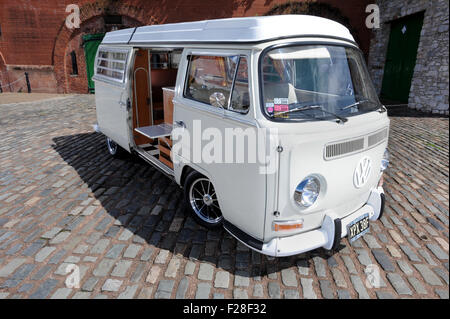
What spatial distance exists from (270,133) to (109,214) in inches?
109

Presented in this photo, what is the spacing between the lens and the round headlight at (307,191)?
2.87 m

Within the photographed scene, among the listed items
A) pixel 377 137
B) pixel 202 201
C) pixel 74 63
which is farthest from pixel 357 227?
pixel 74 63

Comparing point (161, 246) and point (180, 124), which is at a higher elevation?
point (180, 124)

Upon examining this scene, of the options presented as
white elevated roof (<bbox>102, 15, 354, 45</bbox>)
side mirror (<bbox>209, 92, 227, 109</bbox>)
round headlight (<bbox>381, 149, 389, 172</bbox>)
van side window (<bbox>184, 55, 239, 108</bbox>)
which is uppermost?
white elevated roof (<bbox>102, 15, 354, 45</bbox>)

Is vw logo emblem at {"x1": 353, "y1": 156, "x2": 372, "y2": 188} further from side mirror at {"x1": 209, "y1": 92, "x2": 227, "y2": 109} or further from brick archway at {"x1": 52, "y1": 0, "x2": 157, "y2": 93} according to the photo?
brick archway at {"x1": 52, "y1": 0, "x2": 157, "y2": 93}

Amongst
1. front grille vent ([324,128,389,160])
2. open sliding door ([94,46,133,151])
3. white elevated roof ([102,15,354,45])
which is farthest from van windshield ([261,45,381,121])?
open sliding door ([94,46,133,151])

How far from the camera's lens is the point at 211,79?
3.61 meters

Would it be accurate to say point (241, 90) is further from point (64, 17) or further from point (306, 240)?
point (64, 17)

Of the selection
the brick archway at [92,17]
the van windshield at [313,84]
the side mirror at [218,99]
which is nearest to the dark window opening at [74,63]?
the brick archway at [92,17]

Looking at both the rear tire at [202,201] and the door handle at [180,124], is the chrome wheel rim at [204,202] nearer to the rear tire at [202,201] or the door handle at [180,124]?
the rear tire at [202,201]

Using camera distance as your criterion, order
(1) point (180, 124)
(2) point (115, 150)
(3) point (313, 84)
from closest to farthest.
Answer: (3) point (313, 84) → (1) point (180, 124) → (2) point (115, 150)

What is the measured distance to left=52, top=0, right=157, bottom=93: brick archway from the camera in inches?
573

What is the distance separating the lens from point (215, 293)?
3.05 m

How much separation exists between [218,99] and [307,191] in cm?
129
